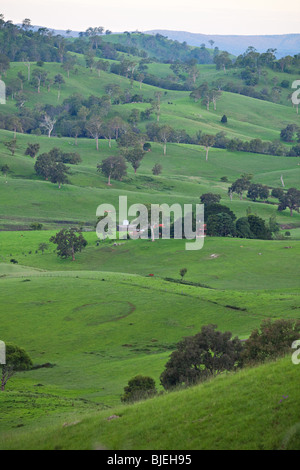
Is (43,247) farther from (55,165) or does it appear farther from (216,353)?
(216,353)

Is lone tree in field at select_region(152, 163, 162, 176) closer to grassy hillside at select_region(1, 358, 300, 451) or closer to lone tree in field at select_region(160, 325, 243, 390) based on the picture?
lone tree in field at select_region(160, 325, 243, 390)

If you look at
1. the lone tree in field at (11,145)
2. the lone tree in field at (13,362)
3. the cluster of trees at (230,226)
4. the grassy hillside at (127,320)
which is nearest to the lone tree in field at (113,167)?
the grassy hillside at (127,320)

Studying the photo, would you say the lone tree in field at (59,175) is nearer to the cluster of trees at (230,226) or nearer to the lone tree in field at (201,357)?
the cluster of trees at (230,226)

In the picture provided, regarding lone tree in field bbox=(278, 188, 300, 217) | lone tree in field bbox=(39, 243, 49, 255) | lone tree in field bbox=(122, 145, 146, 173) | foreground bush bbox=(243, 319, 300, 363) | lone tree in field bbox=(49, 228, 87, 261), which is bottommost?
lone tree in field bbox=(39, 243, 49, 255)

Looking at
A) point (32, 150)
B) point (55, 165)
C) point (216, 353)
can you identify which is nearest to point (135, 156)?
point (55, 165)

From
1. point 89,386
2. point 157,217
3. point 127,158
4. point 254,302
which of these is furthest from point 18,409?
point 127,158

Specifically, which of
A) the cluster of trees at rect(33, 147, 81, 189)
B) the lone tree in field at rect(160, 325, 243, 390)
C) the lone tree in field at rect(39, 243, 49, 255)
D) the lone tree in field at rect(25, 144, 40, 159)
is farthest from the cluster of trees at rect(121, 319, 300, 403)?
the lone tree in field at rect(25, 144, 40, 159)

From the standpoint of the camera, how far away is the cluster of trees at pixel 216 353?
127 feet

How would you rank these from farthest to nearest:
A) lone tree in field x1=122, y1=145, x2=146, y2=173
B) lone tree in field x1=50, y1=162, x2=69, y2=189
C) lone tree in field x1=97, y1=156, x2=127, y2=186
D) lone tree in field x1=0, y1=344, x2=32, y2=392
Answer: lone tree in field x1=122, y1=145, x2=146, y2=173 < lone tree in field x1=97, y1=156, x2=127, y2=186 < lone tree in field x1=50, y1=162, x2=69, y2=189 < lone tree in field x1=0, y1=344, x2=32, y2=392

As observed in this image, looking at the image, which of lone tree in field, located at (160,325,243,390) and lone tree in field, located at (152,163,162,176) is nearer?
lone tree in field, located at (160,325,243,390)

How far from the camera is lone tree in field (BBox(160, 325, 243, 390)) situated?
40.4 meters

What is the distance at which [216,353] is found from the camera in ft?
139

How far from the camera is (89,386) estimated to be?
48.4m
